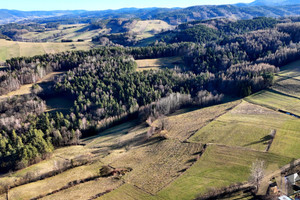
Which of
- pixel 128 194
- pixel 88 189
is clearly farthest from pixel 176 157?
pixel 88 189

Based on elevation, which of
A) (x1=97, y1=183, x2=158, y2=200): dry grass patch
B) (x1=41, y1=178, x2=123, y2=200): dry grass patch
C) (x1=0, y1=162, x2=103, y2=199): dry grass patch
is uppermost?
(x1=97, y1=183, x2=158, y2=200): dry grass patch

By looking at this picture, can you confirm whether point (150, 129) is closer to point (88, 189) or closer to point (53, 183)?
point (88, 189)

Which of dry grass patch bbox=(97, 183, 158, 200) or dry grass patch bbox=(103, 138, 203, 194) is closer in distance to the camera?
dry grass patch bbox=(97, 183, 158, 200)

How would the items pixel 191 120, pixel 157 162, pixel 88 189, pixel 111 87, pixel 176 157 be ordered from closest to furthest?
pixel 88 189 < pixel 157 162 < pixel 176 157 < pixel 191 120 < pixel 111 87

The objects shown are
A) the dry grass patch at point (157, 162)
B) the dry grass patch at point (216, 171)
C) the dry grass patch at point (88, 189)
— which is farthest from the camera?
the dry grass patch at point (157, 162)

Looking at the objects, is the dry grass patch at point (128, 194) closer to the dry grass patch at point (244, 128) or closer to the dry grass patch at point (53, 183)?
the dry grass patch at point (53, 183)

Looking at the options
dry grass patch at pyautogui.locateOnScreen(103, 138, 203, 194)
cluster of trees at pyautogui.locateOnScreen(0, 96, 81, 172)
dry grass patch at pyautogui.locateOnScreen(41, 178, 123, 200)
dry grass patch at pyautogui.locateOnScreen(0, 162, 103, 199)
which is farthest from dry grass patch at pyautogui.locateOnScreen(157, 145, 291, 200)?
cluster of trees at pyautogui.locateOnScreen(0, 96, 81, 172)

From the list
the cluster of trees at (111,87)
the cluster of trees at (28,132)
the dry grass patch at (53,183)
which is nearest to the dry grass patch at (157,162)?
the dry grass patch at (53,183)

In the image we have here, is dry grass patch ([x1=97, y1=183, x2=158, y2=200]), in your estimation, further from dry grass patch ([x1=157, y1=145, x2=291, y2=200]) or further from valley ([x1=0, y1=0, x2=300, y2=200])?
dry grass patch ([x1=157, y1=145, x2=291, y2=200])

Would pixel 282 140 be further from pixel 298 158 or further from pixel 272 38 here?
pixel 272 38

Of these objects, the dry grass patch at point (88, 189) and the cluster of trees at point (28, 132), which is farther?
the cluster of trees at point (28, 132)

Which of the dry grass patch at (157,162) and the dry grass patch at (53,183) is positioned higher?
the dry grass patch at (157,162)

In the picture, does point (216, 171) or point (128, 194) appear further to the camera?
point (216, 171)
